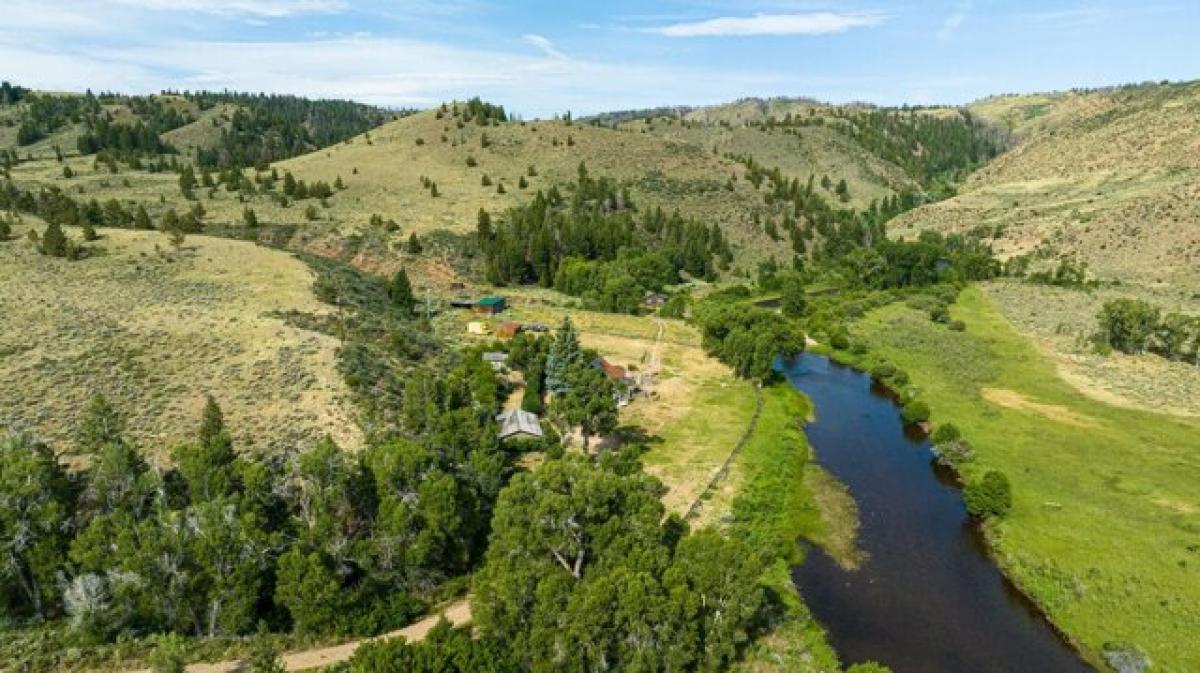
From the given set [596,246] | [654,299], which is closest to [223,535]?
[654,299]

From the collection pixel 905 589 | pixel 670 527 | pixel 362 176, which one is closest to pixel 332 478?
pixel 670 527

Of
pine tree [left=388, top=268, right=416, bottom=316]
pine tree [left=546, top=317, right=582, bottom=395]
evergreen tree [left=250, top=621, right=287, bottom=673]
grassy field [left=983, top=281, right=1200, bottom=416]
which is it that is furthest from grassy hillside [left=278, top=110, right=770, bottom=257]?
evergreen tree [left=250, top=621, right=287, bottom=673]

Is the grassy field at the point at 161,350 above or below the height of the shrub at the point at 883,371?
above

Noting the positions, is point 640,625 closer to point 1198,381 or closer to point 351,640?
point 351,640

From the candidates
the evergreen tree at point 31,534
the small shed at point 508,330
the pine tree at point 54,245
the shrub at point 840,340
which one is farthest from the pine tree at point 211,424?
the shrub at point 840,340

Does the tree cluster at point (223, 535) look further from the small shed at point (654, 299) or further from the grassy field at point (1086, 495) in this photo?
the small shed at point (654, 299)
